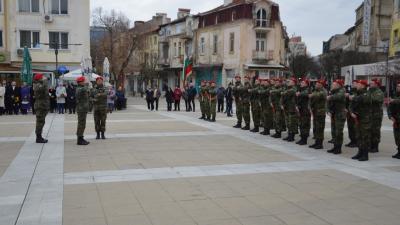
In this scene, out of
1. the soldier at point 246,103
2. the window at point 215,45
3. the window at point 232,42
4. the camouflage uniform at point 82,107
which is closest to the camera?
the camouflage uniform at point 82,107

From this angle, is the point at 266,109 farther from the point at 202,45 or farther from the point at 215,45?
the point at 202,45

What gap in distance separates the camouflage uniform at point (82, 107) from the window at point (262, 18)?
1381 inches

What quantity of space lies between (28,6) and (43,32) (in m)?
2.29

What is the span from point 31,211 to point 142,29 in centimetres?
6964

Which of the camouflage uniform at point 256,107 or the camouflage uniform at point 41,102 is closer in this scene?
the camouflage uniform at point 41,102

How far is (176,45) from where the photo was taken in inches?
2384

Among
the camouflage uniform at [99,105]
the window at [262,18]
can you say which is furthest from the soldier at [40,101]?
the window at [262,18]

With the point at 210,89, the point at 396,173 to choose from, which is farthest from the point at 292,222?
the point at 210,89

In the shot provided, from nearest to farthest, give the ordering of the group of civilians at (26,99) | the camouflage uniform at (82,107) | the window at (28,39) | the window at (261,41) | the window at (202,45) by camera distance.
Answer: the camouflage uniform at (82,107), the group of civilians at (26,99), the window at (28,39), the window at (261,41), the window at (202,45)

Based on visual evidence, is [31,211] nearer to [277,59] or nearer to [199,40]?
[277,59]

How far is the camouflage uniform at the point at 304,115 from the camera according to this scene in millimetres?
12992

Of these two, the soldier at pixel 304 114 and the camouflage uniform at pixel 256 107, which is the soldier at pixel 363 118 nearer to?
the soldier at pixel 304 114

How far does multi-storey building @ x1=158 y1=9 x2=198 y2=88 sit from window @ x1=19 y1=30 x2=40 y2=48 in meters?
20.8

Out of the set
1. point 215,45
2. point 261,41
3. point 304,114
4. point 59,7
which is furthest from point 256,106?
point 215,45
